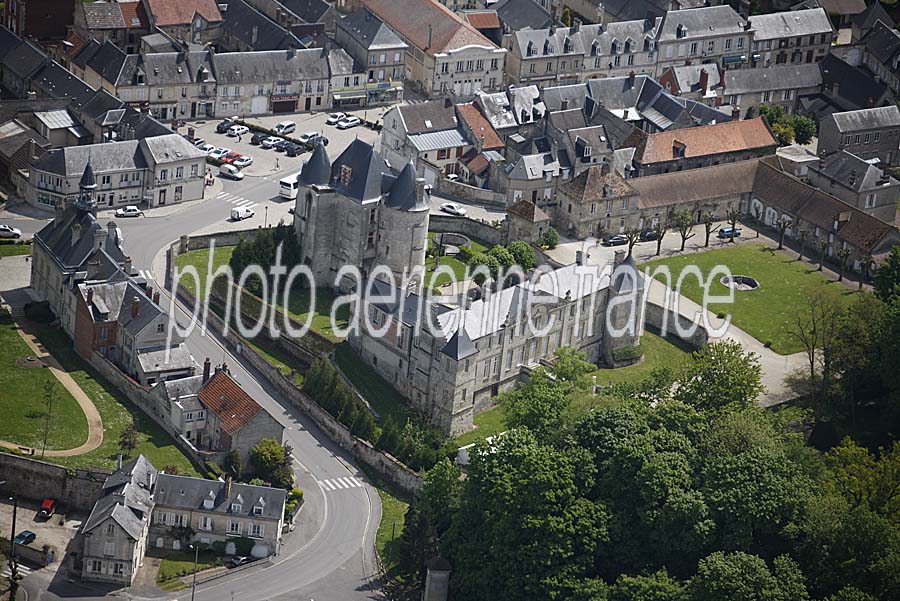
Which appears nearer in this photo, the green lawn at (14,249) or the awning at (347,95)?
the green lawn at (14,249)

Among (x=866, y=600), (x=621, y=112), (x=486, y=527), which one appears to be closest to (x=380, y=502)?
(x=486, y=527)

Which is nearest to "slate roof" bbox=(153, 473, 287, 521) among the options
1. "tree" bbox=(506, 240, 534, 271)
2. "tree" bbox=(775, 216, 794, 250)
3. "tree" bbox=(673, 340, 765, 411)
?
"tree" bbox=(673, 340, 765, 411)

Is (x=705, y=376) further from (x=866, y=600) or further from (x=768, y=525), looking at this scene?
(x=866, y=600)

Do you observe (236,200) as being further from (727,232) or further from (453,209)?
(727,232)

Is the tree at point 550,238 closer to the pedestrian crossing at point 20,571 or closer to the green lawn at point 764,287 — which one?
the green lawn at point 764,287

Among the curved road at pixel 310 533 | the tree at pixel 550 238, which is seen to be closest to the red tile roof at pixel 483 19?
the tree at pixel 550 238
